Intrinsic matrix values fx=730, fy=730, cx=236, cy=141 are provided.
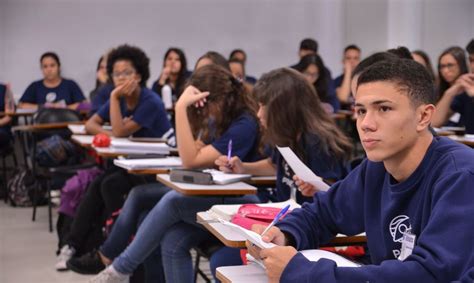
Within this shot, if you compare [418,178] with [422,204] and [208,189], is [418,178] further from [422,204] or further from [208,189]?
[208,189]

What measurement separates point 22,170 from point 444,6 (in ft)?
16.3

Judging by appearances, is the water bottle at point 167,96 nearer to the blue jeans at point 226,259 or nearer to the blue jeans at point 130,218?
the blue jeans at point 130,218

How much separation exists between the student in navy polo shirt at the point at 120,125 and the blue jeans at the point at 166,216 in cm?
99

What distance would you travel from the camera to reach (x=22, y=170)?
677 centimetres

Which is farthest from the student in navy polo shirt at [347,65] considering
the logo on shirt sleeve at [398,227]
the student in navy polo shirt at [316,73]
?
the logo on shirt sleeve at [398,227]

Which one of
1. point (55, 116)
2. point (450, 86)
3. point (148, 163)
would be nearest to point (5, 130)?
point (55, 116)

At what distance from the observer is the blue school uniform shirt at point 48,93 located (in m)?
7.84

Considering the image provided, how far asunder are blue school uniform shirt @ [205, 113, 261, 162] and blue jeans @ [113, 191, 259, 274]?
1.28 ft

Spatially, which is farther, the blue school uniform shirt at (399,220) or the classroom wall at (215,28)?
the classroom wall at (215,28)

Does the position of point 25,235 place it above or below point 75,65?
below

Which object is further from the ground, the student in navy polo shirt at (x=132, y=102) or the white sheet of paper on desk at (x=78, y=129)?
the student in navy polo shirt at (x=132, y=102)

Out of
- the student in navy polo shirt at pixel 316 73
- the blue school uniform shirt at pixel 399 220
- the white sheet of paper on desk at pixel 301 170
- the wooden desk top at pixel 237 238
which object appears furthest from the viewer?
the student in navy polo shirt at pixel 316 73

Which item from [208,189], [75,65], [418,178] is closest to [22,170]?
[75,65]

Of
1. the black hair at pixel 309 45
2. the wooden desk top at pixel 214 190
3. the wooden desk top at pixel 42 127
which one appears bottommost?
the wooden desk top at pixel 42 127
